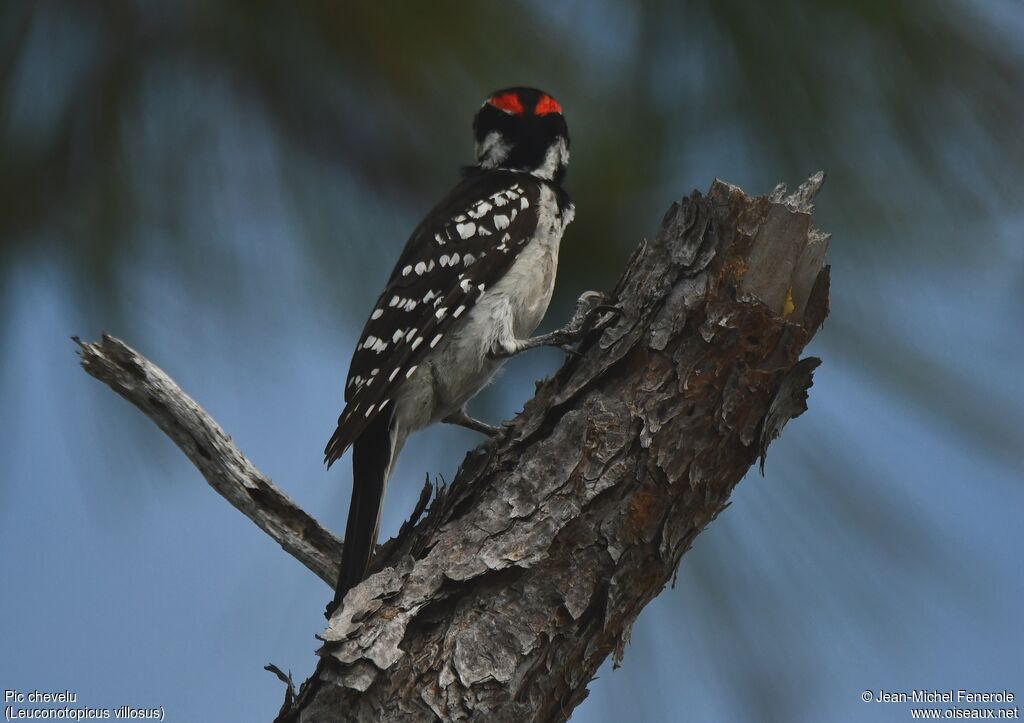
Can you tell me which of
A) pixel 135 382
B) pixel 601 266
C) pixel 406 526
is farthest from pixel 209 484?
pixel 601 266

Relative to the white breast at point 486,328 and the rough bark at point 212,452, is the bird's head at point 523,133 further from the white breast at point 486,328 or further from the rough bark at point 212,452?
the rough bark at point 212,452

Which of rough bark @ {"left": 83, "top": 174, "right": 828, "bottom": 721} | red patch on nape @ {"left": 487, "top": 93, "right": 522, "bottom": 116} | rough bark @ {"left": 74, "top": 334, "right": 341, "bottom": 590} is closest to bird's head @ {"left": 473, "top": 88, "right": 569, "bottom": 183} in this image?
red patch on nape @ {"left": 487, "top": 93, "right": 522, "bottom": 116}

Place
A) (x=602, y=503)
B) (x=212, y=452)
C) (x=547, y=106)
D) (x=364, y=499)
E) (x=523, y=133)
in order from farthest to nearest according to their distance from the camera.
Result: (x=523, y=133) → (x=547, y=106) → (x=364, y=499) → (x=212, y=452) → (x=602, y=503)

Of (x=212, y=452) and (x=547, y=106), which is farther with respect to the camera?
(x=547, y=106)

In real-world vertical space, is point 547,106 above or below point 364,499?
above

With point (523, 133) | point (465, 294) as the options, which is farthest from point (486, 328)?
point (523, 133)

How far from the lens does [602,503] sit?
1.80 metres

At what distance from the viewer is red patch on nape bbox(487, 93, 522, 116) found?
2.40m

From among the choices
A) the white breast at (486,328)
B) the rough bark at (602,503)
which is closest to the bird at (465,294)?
the white breast at (486,328)

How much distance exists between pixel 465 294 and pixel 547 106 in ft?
1.62

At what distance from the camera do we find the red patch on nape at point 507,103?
2400 mm

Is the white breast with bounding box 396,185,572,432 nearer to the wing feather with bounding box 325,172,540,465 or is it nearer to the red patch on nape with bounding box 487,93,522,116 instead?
the wing feather with bounding box 325,172,540,465

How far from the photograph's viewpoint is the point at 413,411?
2473 mm

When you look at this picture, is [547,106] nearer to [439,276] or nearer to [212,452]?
[439,276]
